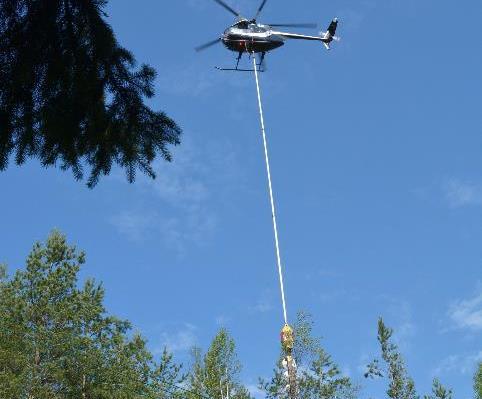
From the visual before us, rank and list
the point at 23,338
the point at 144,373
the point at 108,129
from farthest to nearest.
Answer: the point at 144,373
the point at 23,338
the point at 108,129

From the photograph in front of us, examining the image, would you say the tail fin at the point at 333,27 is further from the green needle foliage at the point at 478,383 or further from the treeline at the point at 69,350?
the green needle foliage at the point at 478,383

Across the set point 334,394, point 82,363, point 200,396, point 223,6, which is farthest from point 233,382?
point 223,6

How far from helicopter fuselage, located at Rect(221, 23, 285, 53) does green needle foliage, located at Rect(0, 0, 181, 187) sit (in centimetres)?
985

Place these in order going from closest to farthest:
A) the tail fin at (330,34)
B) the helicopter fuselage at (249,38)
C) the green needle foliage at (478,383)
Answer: the helicopter fuselage at (249,38), the tail fin at (330,34), the green needle foliage at (478,383)

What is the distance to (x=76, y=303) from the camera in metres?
25.9

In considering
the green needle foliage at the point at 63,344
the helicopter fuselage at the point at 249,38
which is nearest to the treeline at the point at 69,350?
the green needle foliage at the point at 63,344

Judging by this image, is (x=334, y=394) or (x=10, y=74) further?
(x=334, y=394)

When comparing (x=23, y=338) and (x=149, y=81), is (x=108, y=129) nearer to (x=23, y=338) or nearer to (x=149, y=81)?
(x=149, y=81)

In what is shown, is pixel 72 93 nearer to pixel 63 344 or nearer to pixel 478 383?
pixel 63 344

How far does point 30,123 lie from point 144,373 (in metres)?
22.7

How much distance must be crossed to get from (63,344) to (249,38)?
15.0 meters

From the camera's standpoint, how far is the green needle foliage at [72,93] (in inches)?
170

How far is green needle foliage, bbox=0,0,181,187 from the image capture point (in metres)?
4.31

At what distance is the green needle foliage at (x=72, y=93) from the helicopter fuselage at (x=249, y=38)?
985cm
